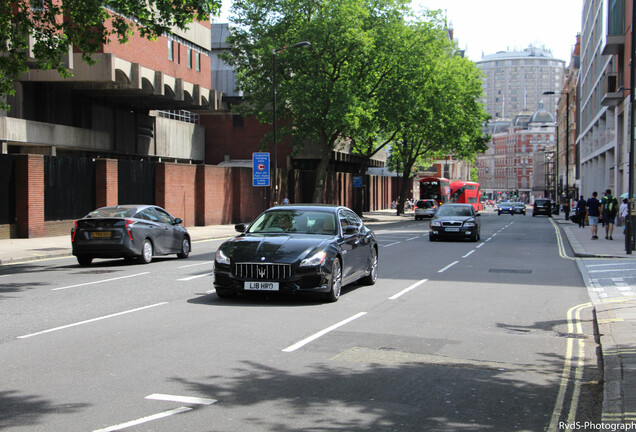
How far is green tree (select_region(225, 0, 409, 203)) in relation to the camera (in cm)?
4191

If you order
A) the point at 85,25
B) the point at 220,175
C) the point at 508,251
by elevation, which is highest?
the point at 85,25

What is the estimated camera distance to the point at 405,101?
46938 millimetres

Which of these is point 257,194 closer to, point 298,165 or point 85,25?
point 298,165

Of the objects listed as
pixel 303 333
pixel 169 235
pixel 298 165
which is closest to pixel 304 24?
pixel 298 165

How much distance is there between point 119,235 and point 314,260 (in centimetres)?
794

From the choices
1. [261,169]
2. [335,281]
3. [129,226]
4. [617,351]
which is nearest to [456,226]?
[261,169]

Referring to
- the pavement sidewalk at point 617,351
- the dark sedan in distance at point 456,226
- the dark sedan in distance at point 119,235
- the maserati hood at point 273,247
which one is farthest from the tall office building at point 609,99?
the maserati hood at point 273,247

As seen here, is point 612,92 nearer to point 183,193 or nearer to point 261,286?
point 183,193

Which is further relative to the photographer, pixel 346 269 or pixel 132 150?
pixel 132 150

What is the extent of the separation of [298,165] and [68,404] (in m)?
53.4

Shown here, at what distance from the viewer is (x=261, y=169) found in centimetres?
3316

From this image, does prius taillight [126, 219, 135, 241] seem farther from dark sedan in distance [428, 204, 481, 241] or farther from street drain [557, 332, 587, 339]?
dark sedan in distance [428, 204, 481, 241]

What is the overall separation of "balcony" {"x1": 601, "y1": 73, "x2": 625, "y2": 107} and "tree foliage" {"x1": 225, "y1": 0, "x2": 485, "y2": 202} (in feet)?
39.2

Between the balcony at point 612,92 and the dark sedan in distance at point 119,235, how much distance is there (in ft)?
105
